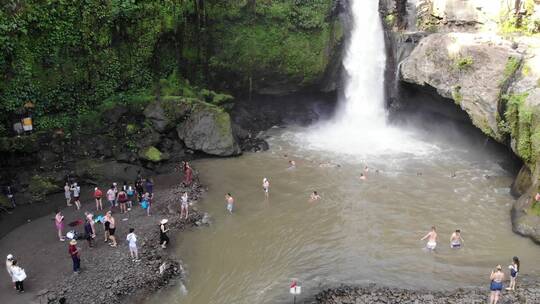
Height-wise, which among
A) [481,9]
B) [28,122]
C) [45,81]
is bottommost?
[28,122]

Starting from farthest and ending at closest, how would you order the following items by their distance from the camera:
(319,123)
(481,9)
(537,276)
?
(319,123) → (481,9) → (537,276)

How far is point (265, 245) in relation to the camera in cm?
2039

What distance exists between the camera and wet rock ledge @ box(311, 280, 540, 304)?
16766mm

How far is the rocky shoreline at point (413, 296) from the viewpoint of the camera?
16.8 m

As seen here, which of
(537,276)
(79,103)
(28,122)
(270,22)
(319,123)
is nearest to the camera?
(537,276)

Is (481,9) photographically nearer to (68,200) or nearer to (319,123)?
(319,123)

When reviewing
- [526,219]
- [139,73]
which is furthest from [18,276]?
[526,219]

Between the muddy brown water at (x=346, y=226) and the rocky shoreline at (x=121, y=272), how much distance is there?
709mm

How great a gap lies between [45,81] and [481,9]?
29.4 metres

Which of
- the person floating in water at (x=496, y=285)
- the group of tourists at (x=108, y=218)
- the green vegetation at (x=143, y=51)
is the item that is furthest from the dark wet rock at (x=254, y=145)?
the person floating in water at (x=496, y=285)

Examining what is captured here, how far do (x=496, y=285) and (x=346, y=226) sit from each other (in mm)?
7469

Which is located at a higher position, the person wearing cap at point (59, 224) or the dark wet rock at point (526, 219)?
the person wearing cap at point (59, 224)

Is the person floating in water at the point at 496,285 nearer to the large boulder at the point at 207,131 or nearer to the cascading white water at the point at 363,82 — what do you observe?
the large boulder at the point at 207,131

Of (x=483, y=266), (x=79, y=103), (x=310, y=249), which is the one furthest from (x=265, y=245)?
(x=79, y=103)
